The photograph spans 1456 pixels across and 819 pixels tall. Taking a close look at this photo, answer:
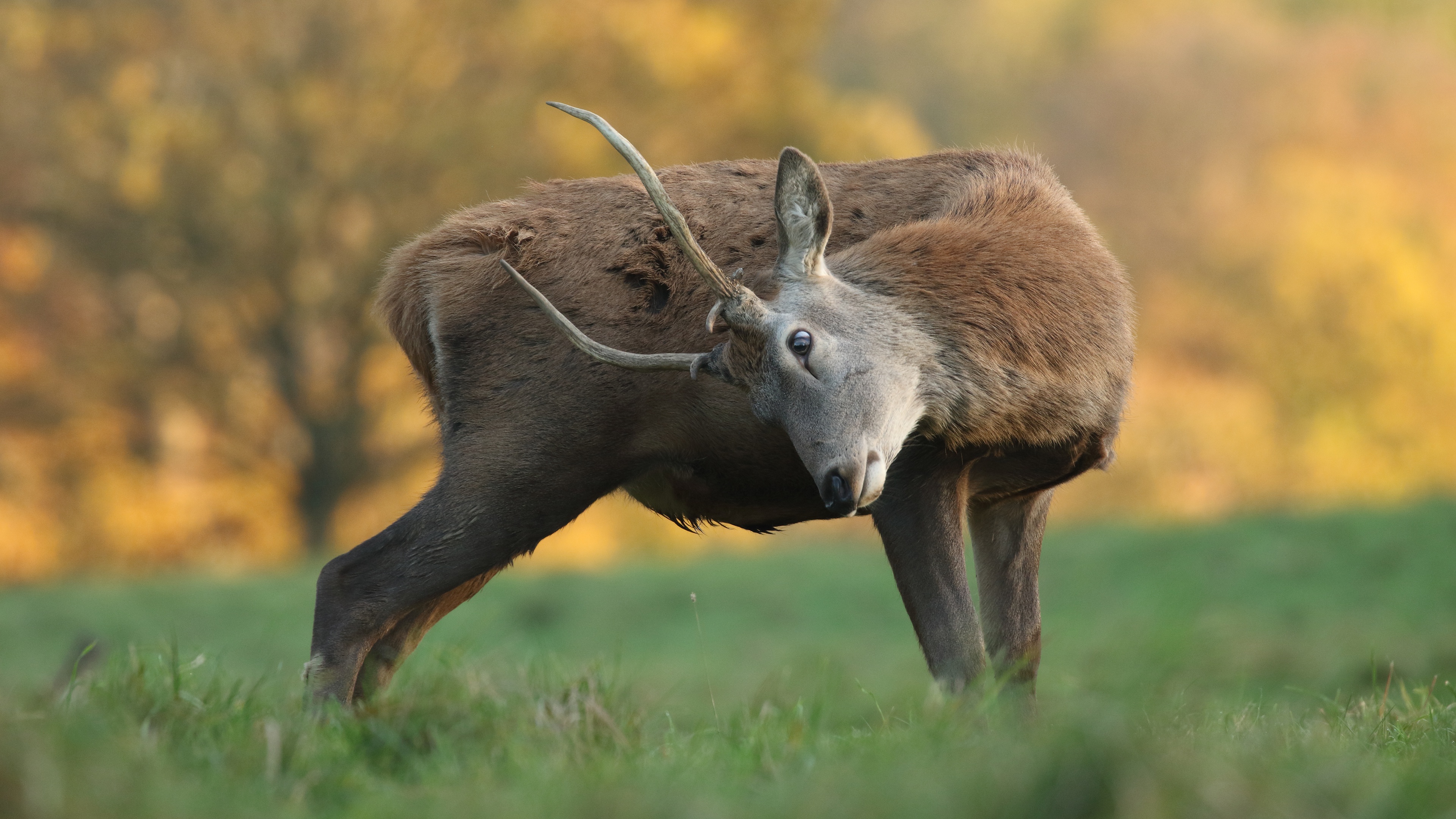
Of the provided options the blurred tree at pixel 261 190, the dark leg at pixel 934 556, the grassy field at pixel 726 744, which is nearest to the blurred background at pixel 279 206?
the blurred tree at pixel 261 190

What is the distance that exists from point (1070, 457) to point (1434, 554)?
8.52 metres

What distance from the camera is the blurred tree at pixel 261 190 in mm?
18578

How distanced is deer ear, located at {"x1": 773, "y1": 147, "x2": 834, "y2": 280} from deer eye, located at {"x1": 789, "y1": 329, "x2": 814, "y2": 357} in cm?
28

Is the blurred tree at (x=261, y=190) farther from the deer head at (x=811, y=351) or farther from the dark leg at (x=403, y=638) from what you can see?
the deer head at (x=811, y=351)

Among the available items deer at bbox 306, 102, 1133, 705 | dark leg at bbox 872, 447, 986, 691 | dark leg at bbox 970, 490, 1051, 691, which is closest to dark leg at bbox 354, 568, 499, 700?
deer at bbox 306, 102, 1133, 705

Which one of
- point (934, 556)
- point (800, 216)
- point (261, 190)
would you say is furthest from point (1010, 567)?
point (261, 190)

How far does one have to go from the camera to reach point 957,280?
4.75m

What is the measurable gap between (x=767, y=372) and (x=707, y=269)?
1.23 feet

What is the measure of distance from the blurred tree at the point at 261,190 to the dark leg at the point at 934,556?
48.1 feet

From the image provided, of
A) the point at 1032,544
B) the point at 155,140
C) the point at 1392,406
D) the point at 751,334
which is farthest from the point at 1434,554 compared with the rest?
the point at 1392,406

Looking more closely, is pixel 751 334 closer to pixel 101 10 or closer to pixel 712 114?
pixel 712 114

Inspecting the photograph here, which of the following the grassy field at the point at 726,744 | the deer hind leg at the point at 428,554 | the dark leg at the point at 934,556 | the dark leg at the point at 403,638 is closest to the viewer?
the grassy field at the point at 726,744

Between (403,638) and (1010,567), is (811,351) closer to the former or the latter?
(1010,567)

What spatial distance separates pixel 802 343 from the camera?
450cm
